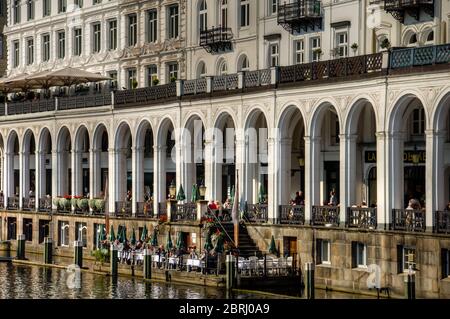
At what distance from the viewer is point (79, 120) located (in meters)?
96.1

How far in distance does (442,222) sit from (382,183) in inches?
175

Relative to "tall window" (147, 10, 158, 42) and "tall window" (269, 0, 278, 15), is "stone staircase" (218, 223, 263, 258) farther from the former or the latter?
"tall window" (147, 10, 158, 42)

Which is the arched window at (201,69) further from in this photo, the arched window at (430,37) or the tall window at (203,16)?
the arched window at (430,37)

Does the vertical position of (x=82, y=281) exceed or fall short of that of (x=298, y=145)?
it falls short

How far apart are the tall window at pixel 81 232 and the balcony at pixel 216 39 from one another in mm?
13498

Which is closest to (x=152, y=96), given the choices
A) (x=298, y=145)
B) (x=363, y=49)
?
(x=298, y=145)

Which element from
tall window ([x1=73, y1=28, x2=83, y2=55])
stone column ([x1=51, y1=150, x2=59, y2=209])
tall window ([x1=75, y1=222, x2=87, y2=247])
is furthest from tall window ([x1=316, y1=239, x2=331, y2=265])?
tall window ([x1=73, y1=28, x2=83, y2=55])

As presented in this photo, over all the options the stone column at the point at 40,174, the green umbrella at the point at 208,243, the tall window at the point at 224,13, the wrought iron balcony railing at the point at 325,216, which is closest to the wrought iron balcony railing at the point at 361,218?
the wrought iron balcony railing at the point at 325,216

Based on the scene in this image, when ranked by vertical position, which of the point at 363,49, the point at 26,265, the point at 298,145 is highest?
the point at 363,49

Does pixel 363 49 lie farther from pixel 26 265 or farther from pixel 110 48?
pixel 110 48

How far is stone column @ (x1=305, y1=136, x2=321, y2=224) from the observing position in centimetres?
7181

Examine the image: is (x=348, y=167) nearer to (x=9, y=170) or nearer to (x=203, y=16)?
(x=203, y=16)

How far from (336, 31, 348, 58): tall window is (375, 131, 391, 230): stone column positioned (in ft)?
37.4

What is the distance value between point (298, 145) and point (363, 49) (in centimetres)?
839
